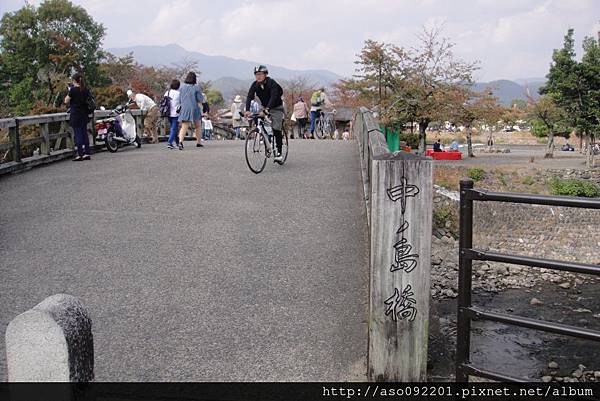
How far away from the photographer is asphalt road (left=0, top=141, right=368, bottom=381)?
462 cm

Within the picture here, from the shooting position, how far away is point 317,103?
939 inches

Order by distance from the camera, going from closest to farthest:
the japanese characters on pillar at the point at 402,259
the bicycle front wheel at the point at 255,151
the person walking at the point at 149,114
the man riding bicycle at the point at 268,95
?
the japanese characters on pillar at the point at 402,259 < the man riding bicycle at the point at 268,95 < the bicycle front wheel at the point at 255,151 < the person walking at the point at 149,114

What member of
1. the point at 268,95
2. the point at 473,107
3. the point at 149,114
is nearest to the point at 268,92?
the point at 268,95

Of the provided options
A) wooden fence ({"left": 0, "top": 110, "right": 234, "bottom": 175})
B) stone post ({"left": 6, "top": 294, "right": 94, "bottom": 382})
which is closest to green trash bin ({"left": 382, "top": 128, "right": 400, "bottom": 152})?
wooden fence ({"left": 0, "top": 110, "right": 234, "bottom": 175})

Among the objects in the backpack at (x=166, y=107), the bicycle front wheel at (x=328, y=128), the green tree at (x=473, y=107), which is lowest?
the bicycle front wheel at (x=328, y=128)

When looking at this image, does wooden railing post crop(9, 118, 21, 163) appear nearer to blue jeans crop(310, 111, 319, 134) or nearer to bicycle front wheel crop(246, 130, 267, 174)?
bicycle front wheel crop(246, 130, 267, 174)

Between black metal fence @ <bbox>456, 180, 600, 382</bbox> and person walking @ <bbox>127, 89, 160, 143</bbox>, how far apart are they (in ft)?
55.4

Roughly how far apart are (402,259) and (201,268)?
3122 millimetres

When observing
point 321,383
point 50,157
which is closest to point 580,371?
point 321,383

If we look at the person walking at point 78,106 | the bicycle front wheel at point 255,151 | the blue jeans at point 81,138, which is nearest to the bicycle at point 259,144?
the bicycle front wheel at point 255,151

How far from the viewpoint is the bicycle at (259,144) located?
37.7ft

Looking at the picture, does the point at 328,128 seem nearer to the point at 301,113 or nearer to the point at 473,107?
the point at 301,113

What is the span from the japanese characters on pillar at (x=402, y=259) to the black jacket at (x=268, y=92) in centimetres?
755

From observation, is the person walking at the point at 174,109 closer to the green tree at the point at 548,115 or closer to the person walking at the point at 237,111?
the person walking at the point at 237,111
